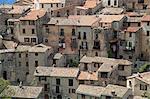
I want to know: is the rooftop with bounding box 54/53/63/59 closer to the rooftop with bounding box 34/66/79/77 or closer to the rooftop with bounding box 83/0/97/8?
the rooftop with bounding box 34/66/79/77

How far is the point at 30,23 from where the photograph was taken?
7669 cm

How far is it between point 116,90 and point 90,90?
3187mm

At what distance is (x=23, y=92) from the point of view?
216 ft

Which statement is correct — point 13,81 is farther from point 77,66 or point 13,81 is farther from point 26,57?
point 77,66

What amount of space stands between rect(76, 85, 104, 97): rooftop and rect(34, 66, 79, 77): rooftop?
267cm

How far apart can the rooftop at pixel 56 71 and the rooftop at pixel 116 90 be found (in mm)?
5389

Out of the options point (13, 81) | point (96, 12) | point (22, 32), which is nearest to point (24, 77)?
point (13, 81)

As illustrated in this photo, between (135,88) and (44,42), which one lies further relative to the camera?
(44,42)

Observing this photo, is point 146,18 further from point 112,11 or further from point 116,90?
point 116,90

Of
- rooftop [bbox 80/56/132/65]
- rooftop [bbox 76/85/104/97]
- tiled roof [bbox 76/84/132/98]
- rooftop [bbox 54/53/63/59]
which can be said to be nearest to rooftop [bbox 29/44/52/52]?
rooftop [bbox 54/53/63/59]

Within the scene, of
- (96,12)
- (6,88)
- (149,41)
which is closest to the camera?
(6,88)

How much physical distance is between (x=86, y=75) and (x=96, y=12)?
53.1 ft

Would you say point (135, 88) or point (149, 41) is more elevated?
point (149, 41)

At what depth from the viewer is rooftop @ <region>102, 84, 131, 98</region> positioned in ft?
208
